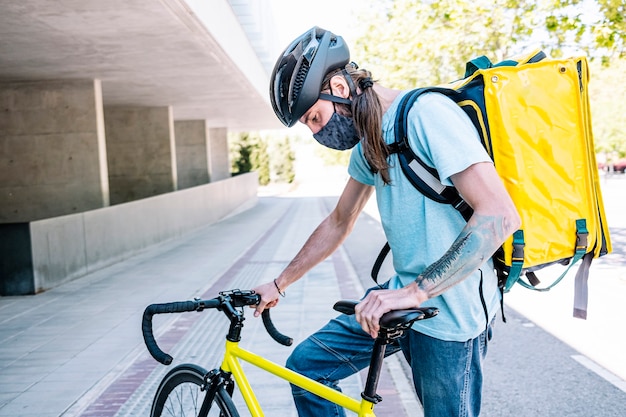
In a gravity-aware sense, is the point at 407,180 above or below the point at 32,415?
above

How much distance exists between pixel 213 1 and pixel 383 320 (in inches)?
344

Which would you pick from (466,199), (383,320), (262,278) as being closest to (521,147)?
(466,199)

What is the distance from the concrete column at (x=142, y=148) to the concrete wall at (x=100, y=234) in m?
1.72

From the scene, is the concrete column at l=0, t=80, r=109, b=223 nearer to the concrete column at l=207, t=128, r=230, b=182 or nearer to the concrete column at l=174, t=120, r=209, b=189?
the concrete column at l=174, t=120, r=209, b=189

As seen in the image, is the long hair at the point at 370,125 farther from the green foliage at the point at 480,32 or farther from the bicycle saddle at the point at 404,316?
the green foliage at the point at 480,32

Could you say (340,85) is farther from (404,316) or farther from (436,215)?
(404,316)

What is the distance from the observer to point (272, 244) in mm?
13734

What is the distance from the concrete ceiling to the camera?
7.83 m

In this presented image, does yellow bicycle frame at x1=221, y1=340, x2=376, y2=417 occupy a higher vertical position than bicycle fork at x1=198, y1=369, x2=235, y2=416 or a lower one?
higher

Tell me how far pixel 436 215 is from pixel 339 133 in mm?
461

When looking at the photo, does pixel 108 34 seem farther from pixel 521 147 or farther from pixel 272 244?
pixel 521 147

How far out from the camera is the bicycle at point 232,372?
181 cm

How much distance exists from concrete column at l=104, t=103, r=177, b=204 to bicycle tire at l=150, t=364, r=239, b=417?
729 inches

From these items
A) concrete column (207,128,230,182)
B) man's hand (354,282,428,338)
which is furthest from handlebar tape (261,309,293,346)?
concrete column (207,128,230,182)
